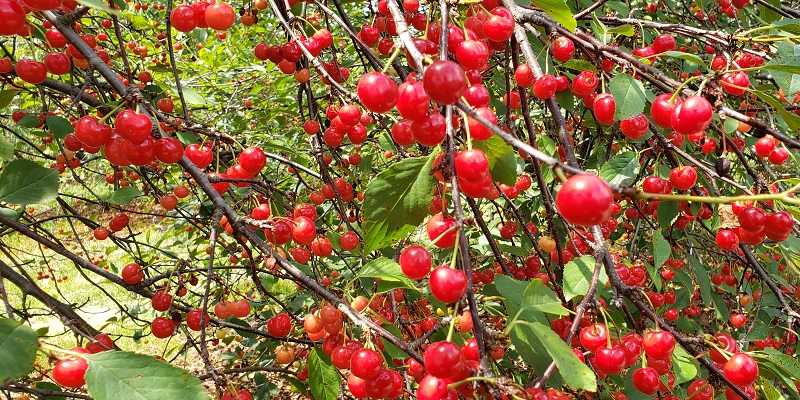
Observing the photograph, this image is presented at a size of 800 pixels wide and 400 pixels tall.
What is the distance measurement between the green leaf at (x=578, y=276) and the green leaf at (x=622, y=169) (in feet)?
2.71

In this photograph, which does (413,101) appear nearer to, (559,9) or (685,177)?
(559,9)

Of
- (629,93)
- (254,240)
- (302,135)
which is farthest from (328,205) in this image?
(629,93)

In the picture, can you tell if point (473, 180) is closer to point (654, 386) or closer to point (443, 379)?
point (443, 379)

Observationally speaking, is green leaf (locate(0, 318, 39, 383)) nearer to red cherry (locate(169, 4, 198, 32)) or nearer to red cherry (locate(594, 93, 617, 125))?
red cherry (locate(169, 4, 198, 32))

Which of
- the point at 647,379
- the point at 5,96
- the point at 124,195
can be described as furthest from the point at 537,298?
the point at 5,96

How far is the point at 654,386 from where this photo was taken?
144 centimetres

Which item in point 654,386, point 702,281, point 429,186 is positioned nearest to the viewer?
point 429,186

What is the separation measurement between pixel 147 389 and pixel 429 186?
2.29ft

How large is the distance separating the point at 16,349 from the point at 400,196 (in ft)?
2.64

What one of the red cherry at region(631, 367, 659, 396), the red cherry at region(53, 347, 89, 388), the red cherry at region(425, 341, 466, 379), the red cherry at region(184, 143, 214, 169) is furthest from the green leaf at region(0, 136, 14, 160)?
the red cherry at region(631, 367, 659, 396)

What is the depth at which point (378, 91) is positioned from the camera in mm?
1046

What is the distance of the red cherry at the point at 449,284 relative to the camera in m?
0.95

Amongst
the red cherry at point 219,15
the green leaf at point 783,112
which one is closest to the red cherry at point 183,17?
the red cherry at point 219,15

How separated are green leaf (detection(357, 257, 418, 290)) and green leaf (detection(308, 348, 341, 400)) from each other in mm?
444
